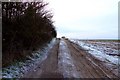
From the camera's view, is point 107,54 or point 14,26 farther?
point 107,54

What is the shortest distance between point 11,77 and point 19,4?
8647 millimetres

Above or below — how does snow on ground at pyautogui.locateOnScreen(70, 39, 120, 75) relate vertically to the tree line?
below

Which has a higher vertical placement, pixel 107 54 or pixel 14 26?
pixel 14 26

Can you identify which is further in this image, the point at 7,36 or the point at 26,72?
the point at 7,36

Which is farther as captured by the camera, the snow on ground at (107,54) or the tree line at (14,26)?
the snow on ground at (107,54)

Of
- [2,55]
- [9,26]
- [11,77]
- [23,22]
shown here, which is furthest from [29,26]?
[11,77]

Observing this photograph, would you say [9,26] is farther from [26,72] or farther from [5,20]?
[26,72]

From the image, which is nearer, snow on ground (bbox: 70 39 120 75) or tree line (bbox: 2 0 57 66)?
tree line (bbox: 2 0 57 66)

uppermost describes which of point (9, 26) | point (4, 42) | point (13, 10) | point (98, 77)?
point (13, 10)

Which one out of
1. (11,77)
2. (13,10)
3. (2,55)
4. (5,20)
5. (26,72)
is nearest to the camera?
(11,77)

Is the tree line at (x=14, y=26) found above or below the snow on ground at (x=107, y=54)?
above

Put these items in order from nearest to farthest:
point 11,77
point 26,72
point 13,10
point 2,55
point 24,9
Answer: point 11,77 → point 26,72 → point 2,55 → point 13,10 → point 24,9

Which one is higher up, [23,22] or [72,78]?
[23,22]

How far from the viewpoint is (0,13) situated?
57.2 feet
